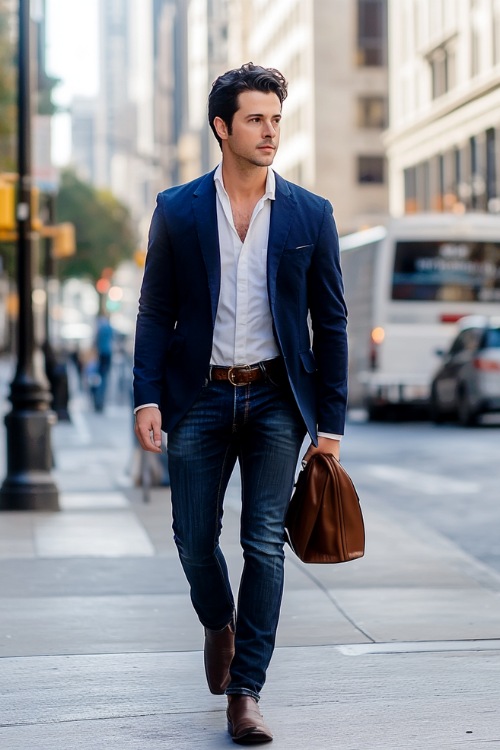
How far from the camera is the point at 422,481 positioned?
14641mm

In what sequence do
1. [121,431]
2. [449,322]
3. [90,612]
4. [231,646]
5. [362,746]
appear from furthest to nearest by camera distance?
[449,322] < [121,431] < [90,612] < [231,646] < [362,746]

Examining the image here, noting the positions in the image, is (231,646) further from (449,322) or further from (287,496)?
(449,322)

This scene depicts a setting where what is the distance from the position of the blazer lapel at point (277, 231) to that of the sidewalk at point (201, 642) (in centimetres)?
139

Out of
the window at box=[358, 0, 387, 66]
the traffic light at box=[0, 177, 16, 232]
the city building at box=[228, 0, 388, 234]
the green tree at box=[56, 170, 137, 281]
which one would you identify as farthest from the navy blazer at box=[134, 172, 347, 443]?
the green tree at box=[56, 170, 137, 281]

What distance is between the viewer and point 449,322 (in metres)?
27.2

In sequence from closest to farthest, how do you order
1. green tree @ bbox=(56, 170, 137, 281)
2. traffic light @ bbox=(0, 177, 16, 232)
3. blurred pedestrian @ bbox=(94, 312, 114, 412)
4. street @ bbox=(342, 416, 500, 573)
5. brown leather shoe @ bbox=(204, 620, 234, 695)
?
brown leather shoe @ bbox=(204, 620, 234, 695) → street @ bbox=(342, 416, 500, 573) → traffic light @ bbox=(0, 177, 16, 232) → blurred pedestrian @ bbox=(94, 312, 114, 412) → green tree @ bbox=(56, 170, 137, 281)

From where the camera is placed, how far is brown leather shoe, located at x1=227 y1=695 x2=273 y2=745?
490 cm

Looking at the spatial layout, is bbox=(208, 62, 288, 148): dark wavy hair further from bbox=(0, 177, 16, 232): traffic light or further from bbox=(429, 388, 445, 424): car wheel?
bbox=(429, 388, 445, 424): car wheel

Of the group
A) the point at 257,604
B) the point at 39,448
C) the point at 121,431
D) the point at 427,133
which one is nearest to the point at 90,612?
the point at 257,604

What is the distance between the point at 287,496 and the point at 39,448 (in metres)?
6.63

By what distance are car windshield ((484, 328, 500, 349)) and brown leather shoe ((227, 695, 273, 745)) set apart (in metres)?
18.7

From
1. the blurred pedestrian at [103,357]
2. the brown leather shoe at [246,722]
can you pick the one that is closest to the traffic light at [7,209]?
the brown leather shoe at [246,722]

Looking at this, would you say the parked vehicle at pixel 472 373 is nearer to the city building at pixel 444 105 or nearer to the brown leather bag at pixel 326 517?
the brown leather bag at pixel 326 517

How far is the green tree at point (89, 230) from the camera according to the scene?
96625mm
